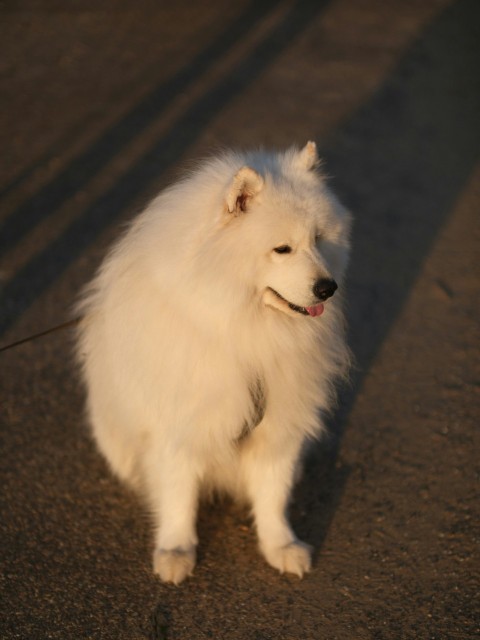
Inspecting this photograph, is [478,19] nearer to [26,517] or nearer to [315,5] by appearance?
[315,5]

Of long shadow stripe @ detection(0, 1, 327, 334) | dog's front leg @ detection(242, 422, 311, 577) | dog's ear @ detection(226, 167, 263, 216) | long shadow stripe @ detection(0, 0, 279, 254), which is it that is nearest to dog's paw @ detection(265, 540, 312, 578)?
dog's front leg @ detection(242, 422, 311, 577)

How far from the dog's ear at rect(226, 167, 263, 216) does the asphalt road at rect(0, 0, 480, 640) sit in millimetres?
1711

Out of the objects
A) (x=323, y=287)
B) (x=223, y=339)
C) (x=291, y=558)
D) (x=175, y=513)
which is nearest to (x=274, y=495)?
(x=291, y=558)

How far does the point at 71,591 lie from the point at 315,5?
29.5ft

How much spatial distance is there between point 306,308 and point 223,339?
344mm

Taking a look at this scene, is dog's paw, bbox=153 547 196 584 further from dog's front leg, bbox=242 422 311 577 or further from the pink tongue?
the pink tongue

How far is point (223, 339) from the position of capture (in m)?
2.94

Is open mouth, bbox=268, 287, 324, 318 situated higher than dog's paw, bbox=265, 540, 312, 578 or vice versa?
open mouth, bbox=268, 287, 324, 318

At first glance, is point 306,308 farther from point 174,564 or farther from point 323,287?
point 174,564

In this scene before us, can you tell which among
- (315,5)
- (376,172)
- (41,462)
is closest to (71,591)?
(41,462)

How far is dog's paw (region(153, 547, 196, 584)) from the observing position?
336 cm

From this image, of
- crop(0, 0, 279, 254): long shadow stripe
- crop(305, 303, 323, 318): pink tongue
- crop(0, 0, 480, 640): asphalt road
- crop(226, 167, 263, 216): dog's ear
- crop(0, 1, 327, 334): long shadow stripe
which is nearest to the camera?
crop(226, 167, 263, 216): dog's ear

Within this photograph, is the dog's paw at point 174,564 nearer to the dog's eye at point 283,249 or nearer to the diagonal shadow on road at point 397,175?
the diagonal shadow on road at point 397,175

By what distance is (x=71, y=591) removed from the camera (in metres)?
3.31
